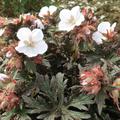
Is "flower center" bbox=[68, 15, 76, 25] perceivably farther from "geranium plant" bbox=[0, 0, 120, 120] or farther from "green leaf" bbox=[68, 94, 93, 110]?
"green leaf" bbox=[68, 94, 93, 110]

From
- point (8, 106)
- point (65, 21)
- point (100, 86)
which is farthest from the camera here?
point (65, 21)

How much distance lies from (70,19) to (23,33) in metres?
0.29

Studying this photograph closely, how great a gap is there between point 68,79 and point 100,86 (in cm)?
41

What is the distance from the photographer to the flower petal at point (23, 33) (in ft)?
7.99

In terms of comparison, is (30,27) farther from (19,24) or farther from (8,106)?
(8,106)

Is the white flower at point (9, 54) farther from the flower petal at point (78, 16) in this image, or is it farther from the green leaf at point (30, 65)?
the flower petal at point (78, 16)

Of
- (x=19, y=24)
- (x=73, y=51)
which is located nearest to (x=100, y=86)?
(x=73, y=51)

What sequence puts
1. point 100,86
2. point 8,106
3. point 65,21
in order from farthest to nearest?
point 65,21, point 8,106, point 100,86

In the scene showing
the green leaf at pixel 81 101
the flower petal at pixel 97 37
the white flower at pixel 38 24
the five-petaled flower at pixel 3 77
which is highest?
the white flower at pixel 38 24

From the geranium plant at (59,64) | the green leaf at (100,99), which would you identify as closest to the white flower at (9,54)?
the geranium plant at (59,64)

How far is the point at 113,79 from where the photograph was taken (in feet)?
7.71

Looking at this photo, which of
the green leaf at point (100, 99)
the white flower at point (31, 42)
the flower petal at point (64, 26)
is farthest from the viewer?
the flower petal at point (64, 26)

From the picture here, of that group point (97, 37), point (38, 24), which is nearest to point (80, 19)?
point (97, 37)

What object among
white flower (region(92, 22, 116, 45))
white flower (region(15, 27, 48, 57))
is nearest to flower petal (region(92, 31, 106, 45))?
white flower (region(92, 22, 116, 45))
